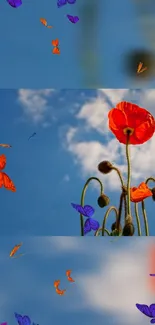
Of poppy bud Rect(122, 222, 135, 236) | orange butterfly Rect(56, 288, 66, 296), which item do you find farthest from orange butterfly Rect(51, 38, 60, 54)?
orange butterfly Rect(56, 288, 66, 296)

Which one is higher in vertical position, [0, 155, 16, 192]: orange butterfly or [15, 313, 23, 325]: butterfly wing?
[0, 155, 16, 192]: orange butterfly

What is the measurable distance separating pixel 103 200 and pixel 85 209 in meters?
0.06

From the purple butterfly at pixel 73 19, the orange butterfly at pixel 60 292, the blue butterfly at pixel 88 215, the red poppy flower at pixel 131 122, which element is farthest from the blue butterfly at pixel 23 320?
the purple butterfly at pixel 73 19

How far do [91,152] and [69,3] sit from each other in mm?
470

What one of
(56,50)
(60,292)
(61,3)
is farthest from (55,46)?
(60,292)

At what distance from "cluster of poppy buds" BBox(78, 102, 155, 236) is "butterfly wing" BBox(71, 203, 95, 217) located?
0.10 ft

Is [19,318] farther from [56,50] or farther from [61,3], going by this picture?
[61,3]

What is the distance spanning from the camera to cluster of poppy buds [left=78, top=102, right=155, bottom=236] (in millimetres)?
1702

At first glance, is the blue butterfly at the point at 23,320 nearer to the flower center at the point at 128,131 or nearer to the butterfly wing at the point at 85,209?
the butterfly wing at the point at 85,209

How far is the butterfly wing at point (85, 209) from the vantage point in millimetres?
1695

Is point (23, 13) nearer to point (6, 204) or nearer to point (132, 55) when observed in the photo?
point (132, 55)

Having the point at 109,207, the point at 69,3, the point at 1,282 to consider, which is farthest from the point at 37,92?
the point at 1,282

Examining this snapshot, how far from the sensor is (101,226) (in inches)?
66.9

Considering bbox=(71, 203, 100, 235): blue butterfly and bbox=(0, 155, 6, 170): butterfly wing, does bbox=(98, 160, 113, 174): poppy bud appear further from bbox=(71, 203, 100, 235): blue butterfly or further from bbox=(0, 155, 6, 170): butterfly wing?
bbox=(0, 155, 6, 170): butterfly wing
